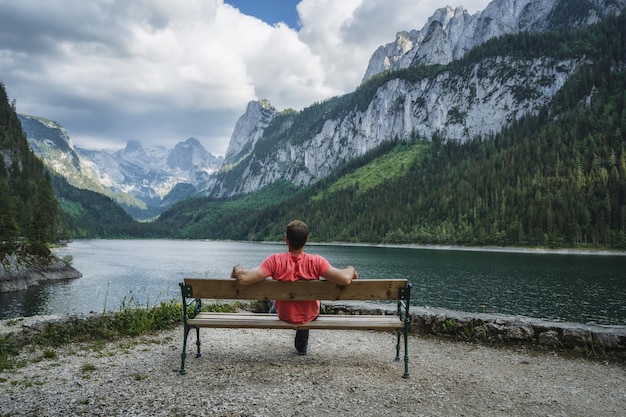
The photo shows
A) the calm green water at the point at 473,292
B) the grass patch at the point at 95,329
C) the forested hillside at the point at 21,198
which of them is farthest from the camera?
the forested hillside at the point at 21,198

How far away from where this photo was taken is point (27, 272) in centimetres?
5047

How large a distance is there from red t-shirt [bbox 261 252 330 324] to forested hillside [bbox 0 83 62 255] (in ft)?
182

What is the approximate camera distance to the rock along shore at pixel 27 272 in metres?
46.2

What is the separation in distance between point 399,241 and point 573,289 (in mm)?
113561

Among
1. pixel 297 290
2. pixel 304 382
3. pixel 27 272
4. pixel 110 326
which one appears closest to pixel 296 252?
pixel 297 290

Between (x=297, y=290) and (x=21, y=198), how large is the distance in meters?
138

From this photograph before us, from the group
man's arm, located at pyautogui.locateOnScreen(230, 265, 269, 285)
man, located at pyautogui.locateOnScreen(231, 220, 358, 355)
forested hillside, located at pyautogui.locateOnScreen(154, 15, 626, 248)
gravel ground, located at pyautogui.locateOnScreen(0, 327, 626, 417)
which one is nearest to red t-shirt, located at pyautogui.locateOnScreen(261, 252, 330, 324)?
man, located at pyautogui.locateOnScreen(231, 220, 358, 355)

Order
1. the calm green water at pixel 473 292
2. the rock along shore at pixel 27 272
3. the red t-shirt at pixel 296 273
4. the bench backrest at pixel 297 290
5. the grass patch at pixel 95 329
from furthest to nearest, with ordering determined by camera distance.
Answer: the rock along shore at pixel 27 272, the calm green water at pixel 473 292, the grass patch at pixel 95 329, the red t-shirt at pixel 296 273, the bench backrest at pixel 297 290

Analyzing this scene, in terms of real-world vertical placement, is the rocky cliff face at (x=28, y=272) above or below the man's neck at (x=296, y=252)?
below

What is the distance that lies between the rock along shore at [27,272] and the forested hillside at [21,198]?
1673 millimetres

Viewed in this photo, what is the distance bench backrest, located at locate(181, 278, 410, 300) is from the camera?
23.5ft

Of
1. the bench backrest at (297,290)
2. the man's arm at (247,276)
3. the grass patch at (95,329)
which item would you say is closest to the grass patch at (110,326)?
the grass patch at (95,329)

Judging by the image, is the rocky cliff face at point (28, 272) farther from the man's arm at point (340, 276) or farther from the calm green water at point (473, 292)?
the man's arm at point (340, 276)

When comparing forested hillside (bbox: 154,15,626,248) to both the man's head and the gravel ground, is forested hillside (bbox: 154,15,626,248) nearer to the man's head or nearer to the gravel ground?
the gravel ground
